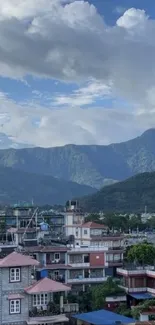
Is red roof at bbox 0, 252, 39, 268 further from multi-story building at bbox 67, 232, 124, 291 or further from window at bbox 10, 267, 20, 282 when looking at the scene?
multi-story building at bbox 67, 232, 124, 291

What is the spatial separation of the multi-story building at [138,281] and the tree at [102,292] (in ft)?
1.68

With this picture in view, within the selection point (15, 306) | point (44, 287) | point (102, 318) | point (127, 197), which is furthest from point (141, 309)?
point (127, 197)

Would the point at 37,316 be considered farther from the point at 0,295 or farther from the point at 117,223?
the point at 117,223

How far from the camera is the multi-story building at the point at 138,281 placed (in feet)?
74.0

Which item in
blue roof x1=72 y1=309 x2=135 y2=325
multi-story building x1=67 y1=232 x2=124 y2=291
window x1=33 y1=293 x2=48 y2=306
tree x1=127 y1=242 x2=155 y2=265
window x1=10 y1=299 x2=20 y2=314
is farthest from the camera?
tree x1=127 y1=242 x2=155 y2=265

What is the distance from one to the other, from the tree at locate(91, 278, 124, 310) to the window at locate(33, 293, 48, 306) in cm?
476

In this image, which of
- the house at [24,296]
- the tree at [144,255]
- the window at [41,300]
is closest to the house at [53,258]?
the tree at [144,255]

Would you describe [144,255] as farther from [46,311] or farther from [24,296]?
[24,296]

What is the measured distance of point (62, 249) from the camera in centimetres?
2547

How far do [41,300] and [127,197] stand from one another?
11932 centimetres

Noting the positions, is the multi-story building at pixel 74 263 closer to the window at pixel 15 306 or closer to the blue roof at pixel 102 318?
the blue roof at pixel 102 318

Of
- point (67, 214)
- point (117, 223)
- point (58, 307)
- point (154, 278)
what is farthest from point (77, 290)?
point (117, 223)

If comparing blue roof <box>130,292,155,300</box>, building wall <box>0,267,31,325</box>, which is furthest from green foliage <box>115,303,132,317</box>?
building wall <box>0,267,31,325</box>

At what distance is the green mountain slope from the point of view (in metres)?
126
